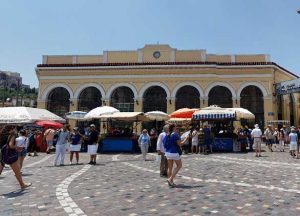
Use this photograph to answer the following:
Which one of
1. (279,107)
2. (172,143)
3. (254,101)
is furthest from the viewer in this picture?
(279,107)

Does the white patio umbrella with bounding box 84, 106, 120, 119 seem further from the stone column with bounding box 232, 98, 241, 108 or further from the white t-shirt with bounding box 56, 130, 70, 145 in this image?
the stone column with bounding box 232, 98, 241, 108

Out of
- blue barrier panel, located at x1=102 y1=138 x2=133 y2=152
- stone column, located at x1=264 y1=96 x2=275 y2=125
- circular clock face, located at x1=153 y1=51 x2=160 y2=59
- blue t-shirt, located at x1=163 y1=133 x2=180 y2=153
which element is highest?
circular clock face, located at x1=153 y1=51 x2=160 y2=59

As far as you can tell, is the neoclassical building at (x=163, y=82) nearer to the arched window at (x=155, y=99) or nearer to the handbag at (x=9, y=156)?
the arched window at (x=155, y=99)

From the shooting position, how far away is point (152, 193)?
7.61m

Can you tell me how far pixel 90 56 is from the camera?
32531mm

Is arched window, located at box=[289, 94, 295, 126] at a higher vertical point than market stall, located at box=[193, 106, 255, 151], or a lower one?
higher

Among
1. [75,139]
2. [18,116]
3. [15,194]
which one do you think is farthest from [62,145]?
[15,194]

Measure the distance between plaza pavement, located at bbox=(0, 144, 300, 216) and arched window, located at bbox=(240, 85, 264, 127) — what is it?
1952 cm

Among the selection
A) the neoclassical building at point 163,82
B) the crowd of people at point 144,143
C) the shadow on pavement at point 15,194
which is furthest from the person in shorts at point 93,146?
the neoclassical building at point 163,82

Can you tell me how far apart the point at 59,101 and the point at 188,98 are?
1252cm

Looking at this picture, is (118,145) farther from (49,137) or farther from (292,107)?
(292,107)

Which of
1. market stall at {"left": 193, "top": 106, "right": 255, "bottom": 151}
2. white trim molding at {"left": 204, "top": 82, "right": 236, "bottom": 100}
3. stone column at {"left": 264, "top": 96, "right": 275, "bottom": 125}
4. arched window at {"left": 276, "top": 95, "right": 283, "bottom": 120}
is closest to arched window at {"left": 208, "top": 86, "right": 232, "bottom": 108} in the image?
white trim molding at {"left": 204, "top": 82, "right": 236, "bottom": 100}

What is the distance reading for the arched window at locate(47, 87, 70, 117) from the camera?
31500 mm

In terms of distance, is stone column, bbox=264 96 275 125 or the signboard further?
stone column, bbox=264 96 275 125
